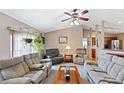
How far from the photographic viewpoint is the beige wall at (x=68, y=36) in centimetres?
931

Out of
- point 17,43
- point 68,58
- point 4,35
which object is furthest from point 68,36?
point 4,35

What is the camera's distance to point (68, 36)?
9.36 meters

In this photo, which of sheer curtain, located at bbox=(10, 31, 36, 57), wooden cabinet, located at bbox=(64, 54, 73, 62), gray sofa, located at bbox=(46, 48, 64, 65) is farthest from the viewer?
wooden cabinet, located at bbox=(64, 54, 73, 62)

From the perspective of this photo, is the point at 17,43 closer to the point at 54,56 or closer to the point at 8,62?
the point at 8,62

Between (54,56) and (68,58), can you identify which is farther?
(68,58)

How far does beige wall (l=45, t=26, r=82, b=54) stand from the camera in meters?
9.31

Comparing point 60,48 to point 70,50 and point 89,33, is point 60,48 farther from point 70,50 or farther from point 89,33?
point 89,33

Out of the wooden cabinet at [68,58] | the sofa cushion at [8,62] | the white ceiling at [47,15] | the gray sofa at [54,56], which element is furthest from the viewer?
the wooden cabinet at [68,58]

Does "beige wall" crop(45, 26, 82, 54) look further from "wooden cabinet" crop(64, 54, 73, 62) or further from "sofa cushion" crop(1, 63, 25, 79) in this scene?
"sofa cushion" crop(1, 63, 25, 79)

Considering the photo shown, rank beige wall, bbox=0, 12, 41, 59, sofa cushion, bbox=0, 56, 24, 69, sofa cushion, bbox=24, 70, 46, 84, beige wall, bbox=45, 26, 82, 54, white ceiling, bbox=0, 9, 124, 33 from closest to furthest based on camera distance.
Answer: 1. sofa cushion, bbox=0, 56, 24, 69
2. sofa cushion, bbox=24, 70, 46, 84
3. beige wall, bbox=0, 12, 41, 59
4. white ceiling, bbox=0, 9, 124, 33
5. beige wall, bbox=45, 26, 82, 54

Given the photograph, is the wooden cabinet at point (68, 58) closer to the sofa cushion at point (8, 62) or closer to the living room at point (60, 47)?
the living room at point (60, 47)

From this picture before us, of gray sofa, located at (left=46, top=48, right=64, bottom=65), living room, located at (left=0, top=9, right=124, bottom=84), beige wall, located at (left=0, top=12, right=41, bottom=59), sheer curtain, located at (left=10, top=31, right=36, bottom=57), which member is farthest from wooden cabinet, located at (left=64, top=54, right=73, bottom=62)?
beige wall, located at (left=0, top=12, right=41, bottom=59)

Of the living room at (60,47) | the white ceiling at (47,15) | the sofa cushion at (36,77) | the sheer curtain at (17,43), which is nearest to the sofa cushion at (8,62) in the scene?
the living room at (60,47)
